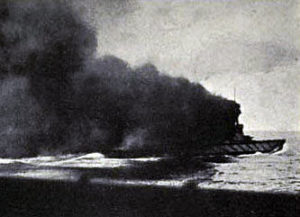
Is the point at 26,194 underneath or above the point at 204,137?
underneath

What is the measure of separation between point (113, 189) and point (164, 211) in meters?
5.59

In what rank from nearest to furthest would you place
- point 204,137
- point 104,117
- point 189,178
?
point 189,178 → point 204,137 → point 104,117

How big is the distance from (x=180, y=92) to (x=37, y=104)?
727 inches

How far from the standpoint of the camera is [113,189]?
17250 millimetres

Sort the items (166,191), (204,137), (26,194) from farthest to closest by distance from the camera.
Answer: (204,137) < (166,191) < (26,194)

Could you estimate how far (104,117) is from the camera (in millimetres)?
42594

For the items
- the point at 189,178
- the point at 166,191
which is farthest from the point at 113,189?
the point at 189,178

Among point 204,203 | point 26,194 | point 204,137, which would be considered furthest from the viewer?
point 204,137

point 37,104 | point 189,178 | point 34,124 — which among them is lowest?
point 189,178

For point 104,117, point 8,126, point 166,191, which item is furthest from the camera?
point 104,117

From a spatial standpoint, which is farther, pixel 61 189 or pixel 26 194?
pixel 61 189

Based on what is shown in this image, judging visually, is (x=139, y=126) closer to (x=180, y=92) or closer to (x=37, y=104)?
(x=180, y=92)

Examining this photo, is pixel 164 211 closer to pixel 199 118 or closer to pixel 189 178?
pixel 189 178

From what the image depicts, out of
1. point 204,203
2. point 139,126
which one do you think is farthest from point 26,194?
point 139,126
